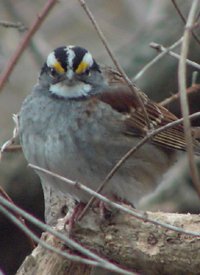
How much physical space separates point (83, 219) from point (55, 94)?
0.81m

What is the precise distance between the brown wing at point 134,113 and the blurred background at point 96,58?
0.96 m

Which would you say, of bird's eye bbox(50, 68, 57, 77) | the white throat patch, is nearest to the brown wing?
the white throat patch

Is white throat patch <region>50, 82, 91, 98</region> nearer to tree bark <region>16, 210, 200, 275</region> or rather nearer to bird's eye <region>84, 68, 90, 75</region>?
bird's eye <region>84, 68, 90, 75</region>

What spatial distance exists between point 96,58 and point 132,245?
355 cm

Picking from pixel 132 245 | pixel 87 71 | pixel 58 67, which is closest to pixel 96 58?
pixel 87 71

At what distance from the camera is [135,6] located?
7152mm

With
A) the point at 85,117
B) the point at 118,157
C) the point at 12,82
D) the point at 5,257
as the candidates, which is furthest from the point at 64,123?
the point at 12,82

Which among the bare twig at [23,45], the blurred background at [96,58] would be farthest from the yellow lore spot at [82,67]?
the blurred background at [96,58]

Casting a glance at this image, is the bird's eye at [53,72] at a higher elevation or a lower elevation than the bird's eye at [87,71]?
higher

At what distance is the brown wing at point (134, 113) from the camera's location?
10.7 feet

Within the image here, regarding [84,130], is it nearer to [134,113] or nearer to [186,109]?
[134,113]

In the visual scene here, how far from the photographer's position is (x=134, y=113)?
3369mm

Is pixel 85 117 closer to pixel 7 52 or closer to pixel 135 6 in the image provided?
pixel 7 52

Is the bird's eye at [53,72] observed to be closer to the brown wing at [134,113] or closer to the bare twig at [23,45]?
the brown wing at [134,113]
